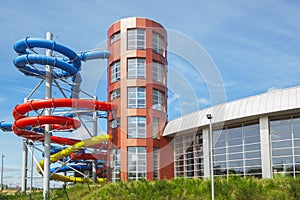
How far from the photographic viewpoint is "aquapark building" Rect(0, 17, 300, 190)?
97.5ft

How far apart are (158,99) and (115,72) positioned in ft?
14.8

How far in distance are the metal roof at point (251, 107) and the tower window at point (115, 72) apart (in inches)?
308

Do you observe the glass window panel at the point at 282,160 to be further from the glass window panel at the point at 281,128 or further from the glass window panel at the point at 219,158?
the glass window panel at the point at 219,158

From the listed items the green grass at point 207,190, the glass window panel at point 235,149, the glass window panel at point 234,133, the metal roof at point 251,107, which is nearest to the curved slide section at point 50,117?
the green grass at point 207,190

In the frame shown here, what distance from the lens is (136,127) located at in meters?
35.5

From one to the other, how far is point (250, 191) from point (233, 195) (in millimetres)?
840

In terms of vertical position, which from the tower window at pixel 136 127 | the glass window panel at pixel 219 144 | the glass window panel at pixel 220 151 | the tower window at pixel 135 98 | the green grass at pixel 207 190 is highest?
the tower window at pixel 135 98

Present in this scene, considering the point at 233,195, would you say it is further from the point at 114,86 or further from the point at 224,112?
the point at 114,86

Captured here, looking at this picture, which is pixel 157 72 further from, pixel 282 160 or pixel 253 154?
pixel 282 160

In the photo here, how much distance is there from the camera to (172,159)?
1455 inches

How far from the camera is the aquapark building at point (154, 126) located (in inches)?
1160

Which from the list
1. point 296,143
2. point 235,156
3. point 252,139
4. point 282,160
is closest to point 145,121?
point 235,156

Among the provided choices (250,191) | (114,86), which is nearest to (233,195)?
(250,191)

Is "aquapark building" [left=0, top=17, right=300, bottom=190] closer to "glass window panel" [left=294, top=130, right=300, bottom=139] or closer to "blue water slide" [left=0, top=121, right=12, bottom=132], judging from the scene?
"glass window panel" [left=294, top=130, right=300, bottom=139]
